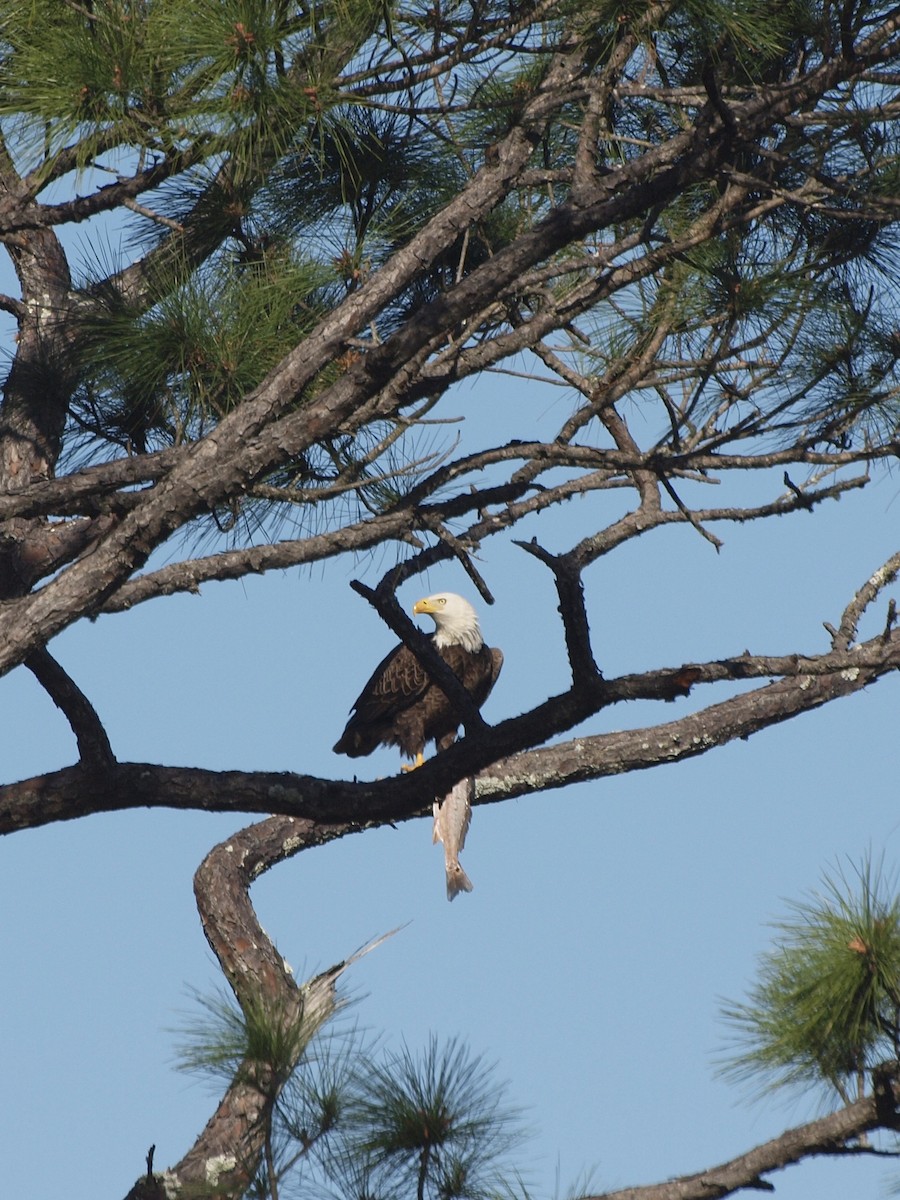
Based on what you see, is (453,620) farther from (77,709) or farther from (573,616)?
(573,616)

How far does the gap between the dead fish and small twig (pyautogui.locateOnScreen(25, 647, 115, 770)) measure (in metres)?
1.48

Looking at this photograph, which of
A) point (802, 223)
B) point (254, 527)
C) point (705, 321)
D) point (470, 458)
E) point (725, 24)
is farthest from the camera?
point (254, 527)

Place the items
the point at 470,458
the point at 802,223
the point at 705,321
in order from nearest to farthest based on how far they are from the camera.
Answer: the point at 470,458 < the point at 705,321 < the point at 802,223

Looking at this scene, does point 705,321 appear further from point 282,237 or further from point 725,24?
point 282,237

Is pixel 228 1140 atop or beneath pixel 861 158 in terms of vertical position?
beneath

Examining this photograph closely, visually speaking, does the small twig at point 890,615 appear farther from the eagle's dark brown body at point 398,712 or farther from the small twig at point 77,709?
the eagle's dark brown body at point 398,712

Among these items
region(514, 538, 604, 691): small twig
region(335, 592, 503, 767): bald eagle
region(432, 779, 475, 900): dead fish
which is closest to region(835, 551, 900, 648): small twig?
region(514, 538, 604, 691): small twig

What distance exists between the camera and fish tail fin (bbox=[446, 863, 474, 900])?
4.68 metres

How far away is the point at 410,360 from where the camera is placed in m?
2.91

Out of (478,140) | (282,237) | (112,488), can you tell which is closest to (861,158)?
(478,140)

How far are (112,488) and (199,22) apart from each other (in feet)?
3.32

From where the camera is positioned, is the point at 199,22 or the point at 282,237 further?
the point at 282,237

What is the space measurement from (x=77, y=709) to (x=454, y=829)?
5.59 feet

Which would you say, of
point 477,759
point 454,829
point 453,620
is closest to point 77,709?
point 477,759
